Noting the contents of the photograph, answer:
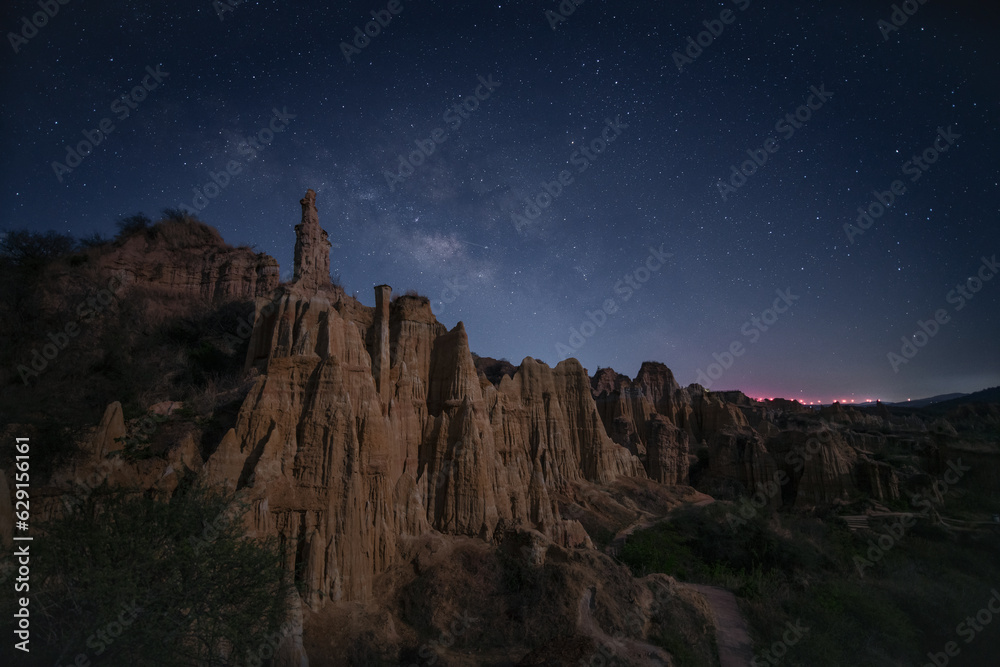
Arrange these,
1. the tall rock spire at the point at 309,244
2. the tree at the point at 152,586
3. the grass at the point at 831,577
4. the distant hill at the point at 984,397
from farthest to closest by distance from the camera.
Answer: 1. the distant hill at the point at 984,397
2. the tall rock spire at the point at 309,244
3. the grass at the point at 831,577
4. the tree at the point at 152,586

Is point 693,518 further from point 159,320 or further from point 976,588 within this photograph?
point 159,320

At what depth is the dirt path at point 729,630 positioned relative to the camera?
48.6 feet

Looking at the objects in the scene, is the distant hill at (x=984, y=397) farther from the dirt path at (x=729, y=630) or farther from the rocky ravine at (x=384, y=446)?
the dirt path at (x=729, y=630)

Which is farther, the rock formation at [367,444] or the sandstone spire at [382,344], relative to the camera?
the sandstone spire at [382,344]
